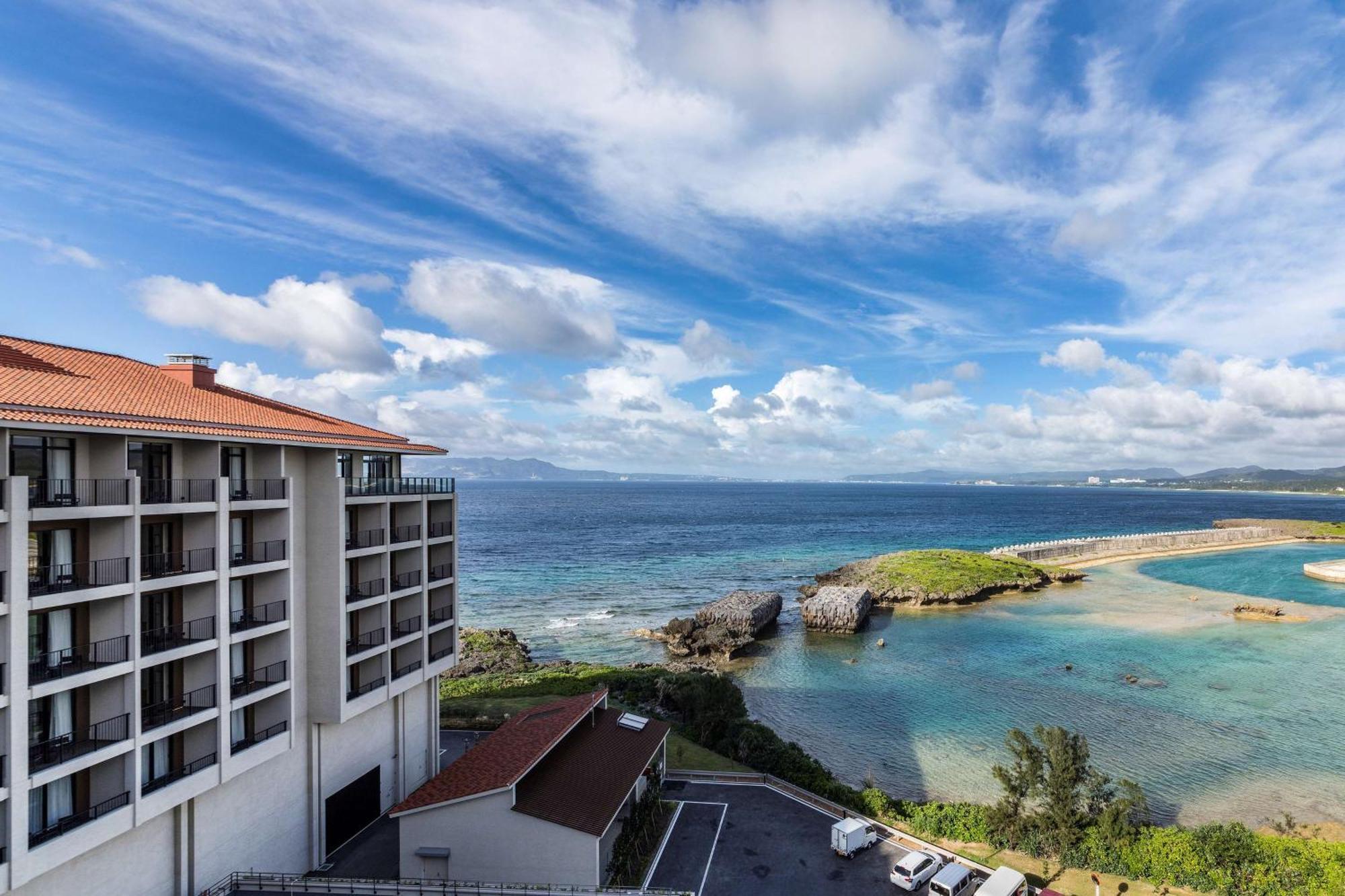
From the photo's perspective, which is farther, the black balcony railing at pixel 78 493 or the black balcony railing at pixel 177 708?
the black balcony railing at pixel 177 708

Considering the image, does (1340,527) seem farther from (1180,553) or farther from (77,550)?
(77,550)

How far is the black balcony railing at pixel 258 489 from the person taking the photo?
2375 centimetres

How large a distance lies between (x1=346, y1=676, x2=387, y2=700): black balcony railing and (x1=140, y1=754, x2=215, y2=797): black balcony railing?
5.30m

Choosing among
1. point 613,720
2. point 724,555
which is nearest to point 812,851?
point 613,720

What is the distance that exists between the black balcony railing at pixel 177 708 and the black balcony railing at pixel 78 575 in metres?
3.97

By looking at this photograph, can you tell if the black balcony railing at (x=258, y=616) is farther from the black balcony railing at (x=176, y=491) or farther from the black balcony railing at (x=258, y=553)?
the black balcony railing at (x=176, y=491)

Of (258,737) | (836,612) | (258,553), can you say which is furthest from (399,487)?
(836,612)

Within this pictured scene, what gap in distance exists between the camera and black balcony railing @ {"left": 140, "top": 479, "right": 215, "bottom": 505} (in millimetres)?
20750

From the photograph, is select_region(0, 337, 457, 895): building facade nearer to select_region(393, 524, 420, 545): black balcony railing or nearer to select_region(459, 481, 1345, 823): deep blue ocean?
select_region(393, 524, 420, 545): black balcony railing

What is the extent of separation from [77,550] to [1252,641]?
83.5m

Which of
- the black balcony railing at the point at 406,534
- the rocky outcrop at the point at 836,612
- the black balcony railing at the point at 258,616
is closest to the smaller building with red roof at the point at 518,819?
the black balcony railing at the point at 258,616

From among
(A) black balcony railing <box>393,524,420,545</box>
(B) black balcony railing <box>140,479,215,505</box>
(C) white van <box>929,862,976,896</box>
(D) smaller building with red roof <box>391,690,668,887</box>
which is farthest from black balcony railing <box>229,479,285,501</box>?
(C) white van <box>929,862,976,896</box>

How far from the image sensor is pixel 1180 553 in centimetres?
12344

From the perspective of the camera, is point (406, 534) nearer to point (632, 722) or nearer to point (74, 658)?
point (74, 658)
